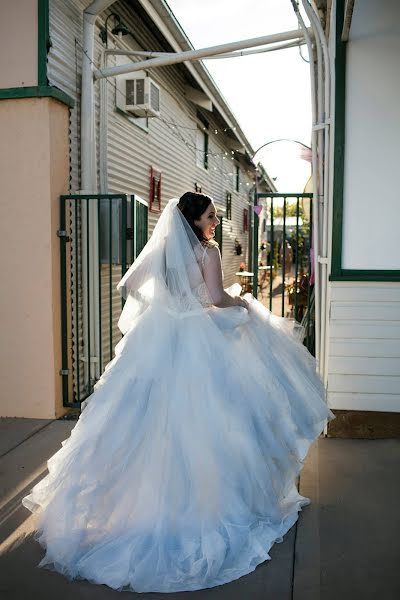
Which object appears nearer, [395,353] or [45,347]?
[395,353]

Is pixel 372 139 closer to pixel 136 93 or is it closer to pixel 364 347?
pixel 364 347

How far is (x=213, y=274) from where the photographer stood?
10.7ft

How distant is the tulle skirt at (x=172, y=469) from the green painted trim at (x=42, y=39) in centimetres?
293

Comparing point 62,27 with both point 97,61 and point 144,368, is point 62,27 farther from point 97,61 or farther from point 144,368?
point 144,368

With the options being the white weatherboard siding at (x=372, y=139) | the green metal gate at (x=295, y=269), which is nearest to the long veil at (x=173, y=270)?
the green metal gate at (x=295, y=269)

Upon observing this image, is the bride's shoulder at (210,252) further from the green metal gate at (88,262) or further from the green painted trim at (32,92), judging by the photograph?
the green painted trim at (32,92)

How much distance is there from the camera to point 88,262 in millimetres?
5328

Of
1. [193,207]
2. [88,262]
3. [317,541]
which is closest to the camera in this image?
[317,541]

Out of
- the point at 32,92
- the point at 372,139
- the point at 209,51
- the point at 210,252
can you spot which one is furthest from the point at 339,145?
the point at 32,92

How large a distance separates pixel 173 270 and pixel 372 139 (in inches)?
87.0

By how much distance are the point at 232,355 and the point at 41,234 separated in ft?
8.76

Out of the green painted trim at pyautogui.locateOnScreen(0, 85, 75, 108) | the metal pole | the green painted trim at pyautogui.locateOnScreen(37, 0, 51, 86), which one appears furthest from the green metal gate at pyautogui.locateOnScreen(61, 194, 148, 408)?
the metal pole

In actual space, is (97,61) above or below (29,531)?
above

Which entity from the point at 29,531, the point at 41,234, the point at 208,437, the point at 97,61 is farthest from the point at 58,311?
the point at 97,61
